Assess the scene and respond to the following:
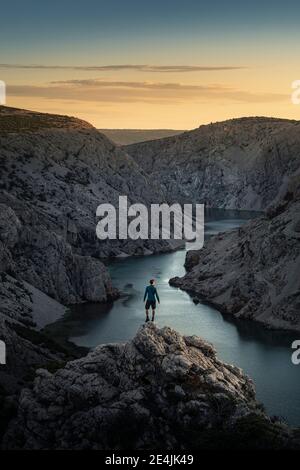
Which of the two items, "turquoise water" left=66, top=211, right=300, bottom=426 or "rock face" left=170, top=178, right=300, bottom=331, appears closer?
"turquoise water" left=66, top=211, right=300, bottom=426

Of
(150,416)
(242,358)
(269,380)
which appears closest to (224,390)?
(150,416)

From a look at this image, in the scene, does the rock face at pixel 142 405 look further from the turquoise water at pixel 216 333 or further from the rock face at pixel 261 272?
→ the rock face at pixel 261 272

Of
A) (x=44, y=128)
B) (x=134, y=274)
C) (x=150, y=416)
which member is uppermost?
(x=44, y=128)

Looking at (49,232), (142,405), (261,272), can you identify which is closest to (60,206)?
(49,232)

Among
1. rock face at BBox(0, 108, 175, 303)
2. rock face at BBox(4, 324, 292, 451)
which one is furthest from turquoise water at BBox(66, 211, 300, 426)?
rock face at BBox(4, 324, 292, 451)

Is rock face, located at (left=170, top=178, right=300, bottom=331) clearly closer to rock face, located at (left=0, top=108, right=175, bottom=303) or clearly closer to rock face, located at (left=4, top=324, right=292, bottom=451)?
rock face, located at (left=0, top=108, right=175, bottom=303)

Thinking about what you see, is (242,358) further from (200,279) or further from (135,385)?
(200,279)

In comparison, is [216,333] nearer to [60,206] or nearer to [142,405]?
[142,405]
